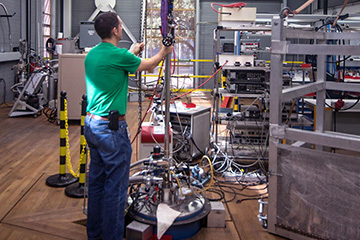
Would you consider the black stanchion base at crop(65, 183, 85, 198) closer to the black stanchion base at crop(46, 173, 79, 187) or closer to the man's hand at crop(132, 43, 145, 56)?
the black stanchion base at crop(46, 173, 79, 187)

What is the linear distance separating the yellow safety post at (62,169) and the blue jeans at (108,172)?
56.9 inches

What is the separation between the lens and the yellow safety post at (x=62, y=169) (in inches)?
168

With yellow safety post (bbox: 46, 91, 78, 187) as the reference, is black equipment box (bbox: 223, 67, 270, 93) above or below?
above

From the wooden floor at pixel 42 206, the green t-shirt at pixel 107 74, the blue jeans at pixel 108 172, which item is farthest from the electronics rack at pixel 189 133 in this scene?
the green t-shirt at pixel 107 74

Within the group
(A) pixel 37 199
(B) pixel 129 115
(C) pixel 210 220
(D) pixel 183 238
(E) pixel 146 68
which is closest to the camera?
(E) pixel 146 68

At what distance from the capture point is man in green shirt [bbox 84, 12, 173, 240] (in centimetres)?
279

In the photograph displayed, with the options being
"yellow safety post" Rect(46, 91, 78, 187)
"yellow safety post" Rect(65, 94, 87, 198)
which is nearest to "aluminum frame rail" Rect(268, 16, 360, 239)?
"yellow safety post" Rect(65, 94, 87, 198)

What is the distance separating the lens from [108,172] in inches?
111

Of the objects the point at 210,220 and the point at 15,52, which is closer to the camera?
the point at 210,220

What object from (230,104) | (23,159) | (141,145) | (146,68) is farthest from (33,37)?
(146,68)

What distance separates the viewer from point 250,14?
19.3ft

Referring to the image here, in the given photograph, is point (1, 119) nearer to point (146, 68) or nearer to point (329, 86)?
point (146, 68)

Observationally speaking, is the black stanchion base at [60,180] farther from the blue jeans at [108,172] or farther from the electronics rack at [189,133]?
the blue jeans at [108,172]

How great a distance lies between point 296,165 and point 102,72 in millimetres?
1565
